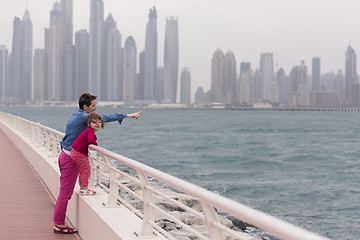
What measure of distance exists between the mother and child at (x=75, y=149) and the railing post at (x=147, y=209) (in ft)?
5.00

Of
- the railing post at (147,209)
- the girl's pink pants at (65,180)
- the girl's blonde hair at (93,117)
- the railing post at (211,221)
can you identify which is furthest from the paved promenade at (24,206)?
the railing post at (211,221)

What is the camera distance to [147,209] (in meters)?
4.14

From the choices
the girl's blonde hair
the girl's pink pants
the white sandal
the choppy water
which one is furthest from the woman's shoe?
the choppy water

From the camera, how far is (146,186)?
4070 mm

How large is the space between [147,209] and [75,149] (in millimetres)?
1884

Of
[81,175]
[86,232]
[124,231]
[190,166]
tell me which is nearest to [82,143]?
[81,175]

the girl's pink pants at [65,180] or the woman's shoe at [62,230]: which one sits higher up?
the girl's pink pants at [65,180]

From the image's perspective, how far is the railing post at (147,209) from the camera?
13.5 ft

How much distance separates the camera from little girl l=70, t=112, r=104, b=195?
551 centimetres

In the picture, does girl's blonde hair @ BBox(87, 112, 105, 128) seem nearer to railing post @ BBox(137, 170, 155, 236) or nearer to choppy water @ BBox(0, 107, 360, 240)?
railing post @ BBox(137, 170, 155, 236)

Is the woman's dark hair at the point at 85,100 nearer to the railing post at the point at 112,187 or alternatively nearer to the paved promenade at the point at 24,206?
the railing post at the point at 112,187

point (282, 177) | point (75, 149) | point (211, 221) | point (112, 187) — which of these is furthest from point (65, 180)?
point (282, 177)

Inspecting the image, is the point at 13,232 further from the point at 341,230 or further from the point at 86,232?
the point at 341,230

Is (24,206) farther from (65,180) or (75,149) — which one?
(75,149)
